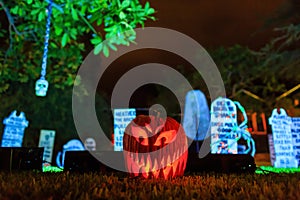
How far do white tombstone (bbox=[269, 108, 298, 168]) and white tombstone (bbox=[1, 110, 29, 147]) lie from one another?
8637 millimetres

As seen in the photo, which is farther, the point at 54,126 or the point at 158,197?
the point at 54,126

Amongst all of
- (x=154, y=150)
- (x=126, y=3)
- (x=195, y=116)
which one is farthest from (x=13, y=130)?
(x=154, y=150)

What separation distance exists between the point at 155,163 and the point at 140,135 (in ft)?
1.30

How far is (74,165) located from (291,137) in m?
7.45

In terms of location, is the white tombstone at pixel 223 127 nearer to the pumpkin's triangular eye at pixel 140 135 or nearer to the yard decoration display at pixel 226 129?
the yard decoration display at pixel 226 129

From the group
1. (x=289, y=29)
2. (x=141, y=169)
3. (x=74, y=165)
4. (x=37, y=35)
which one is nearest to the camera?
(x=141, y=169)

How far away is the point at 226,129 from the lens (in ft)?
27.9

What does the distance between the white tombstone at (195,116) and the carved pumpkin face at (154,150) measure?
8229mm

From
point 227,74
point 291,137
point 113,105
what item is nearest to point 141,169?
point 291,137

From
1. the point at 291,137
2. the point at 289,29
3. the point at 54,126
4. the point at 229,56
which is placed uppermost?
the point at 229,56

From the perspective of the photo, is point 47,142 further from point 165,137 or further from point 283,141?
point 165,137

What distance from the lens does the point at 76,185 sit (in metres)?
2.78

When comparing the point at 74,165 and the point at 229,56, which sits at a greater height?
the point at 229,56

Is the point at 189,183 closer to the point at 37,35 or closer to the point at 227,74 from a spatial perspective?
the point at 37,35
